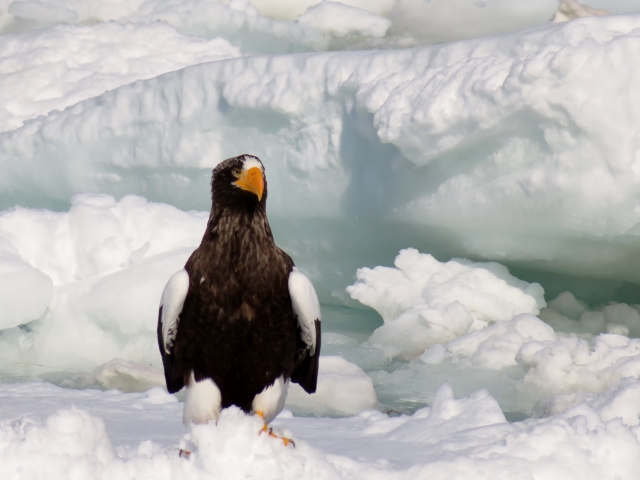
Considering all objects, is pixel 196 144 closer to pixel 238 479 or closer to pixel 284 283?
pixel 284 283

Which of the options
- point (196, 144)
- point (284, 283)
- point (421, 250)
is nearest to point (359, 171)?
point (421, 250)

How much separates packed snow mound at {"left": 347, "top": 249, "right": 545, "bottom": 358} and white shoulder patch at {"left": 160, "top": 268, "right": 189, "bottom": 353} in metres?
2.83

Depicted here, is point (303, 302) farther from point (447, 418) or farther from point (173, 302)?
point (447, 418)

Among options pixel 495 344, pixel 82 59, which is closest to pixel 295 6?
pixel 82 59

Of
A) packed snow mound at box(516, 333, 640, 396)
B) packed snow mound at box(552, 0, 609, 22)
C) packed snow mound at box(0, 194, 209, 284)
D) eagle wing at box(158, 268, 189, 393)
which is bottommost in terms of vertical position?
packed snow mound at box(516, 333, 640, 396)

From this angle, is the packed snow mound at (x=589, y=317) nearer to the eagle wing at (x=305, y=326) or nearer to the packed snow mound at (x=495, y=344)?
the packed snow mound at (x=495, y=344)

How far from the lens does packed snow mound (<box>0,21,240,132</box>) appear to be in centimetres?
858

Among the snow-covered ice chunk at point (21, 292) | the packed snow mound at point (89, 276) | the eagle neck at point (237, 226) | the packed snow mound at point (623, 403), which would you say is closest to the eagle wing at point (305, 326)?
the eagle neck at point (237, 226)

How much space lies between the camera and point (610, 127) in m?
4.30

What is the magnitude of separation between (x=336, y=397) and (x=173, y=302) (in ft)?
6.69

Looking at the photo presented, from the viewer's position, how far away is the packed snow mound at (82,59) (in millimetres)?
8578

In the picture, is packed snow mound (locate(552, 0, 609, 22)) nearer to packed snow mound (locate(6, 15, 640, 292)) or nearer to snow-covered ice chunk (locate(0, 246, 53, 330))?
packed snow mound (locate(6, 15, 640, 292))

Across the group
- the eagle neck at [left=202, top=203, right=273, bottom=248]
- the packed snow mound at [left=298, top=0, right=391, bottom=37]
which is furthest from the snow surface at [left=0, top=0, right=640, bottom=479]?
the packed snow mound at [left=298, top=0, right=391, bottom=37]

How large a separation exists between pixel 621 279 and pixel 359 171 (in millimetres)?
2008
